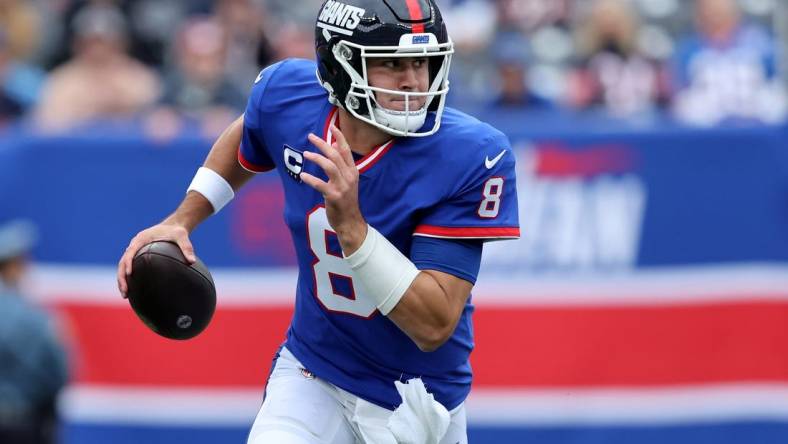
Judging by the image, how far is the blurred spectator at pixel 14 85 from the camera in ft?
27.1

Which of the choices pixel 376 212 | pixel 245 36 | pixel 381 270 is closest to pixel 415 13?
pixel 376 212

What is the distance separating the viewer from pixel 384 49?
400 cm

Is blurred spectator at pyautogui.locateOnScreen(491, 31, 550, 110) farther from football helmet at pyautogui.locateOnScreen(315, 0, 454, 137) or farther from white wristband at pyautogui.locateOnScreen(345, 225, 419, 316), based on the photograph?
white wristband at pyautogui.locateOnScreen(345, 225, 419, 316)

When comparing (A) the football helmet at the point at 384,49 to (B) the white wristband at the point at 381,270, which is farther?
(A) the football helmet at the point at 384,49

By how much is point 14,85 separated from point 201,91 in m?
1.24

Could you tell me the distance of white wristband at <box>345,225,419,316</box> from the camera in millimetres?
3863

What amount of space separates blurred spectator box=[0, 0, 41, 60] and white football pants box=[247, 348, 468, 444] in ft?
16.8

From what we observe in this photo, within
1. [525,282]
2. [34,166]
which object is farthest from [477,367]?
[34,166]

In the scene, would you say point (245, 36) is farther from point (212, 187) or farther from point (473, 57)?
point (212, 187)

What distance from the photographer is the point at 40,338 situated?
6539 mm

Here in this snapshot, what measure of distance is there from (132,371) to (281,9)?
3.46m

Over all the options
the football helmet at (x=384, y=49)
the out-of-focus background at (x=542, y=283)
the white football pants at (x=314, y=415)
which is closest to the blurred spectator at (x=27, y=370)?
the out-of-focus background at (x=542, y=283)

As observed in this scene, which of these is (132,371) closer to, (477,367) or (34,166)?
(34,166)

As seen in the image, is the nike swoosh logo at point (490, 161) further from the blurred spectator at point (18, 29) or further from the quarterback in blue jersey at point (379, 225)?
the blurred spectator at point (18, 29)
